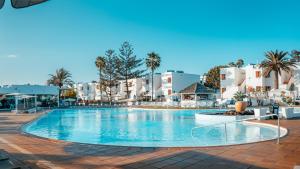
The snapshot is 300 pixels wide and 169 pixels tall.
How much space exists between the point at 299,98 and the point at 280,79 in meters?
7.99

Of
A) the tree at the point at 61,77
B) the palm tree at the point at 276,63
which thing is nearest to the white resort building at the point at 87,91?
the tree at the point at 61,77

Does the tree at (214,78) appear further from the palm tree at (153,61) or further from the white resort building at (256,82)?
the palm tree at (153,61)

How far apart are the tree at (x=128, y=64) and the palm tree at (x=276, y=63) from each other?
21491 mm

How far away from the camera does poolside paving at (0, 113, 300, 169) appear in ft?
16.3

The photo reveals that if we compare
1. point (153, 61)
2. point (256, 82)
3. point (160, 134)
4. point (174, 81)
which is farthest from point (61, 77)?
point (160, 134)

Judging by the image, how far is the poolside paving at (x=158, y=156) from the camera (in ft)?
16.3

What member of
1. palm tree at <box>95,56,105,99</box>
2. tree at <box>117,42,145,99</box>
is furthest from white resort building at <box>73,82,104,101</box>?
tree at <box>117,42,145,99</box>

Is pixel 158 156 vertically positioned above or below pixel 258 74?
below

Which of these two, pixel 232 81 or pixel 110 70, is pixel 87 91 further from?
pixel 232 81

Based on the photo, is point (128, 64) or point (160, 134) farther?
point (128, 64)

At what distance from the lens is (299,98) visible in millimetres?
29844

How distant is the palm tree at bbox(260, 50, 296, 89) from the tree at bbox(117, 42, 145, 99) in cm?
2149

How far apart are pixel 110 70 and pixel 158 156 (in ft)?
139

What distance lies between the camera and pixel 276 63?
33.9 meters
